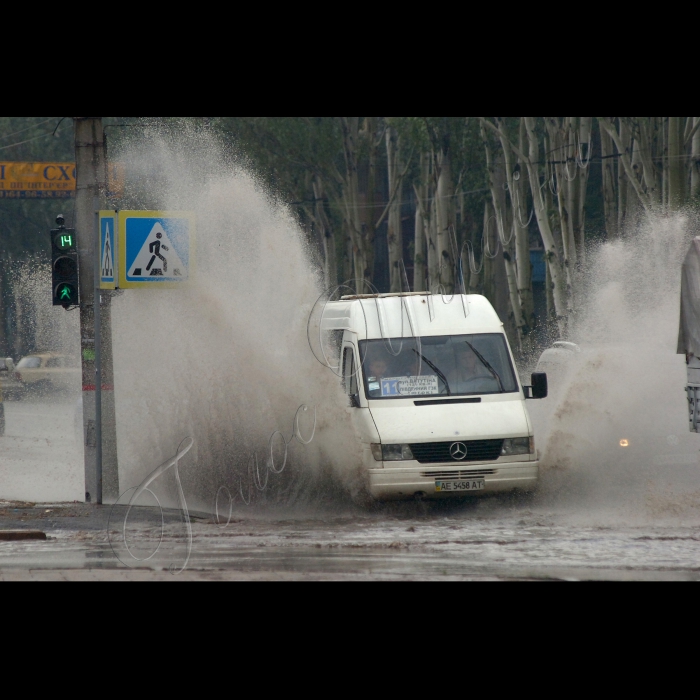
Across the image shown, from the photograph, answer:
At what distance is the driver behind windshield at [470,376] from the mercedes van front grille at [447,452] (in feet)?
2.88

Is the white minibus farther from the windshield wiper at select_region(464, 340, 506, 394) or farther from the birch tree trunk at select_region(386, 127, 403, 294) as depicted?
the birch tree trunk at select_region(386, 127, 403, 294)

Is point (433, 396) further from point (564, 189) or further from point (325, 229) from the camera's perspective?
point (325, 229)

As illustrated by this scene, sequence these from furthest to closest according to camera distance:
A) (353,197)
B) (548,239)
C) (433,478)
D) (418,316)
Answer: (353,197) → (548,239) → (418,316) → (433,478)

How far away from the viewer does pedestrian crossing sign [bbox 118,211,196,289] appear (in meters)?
12.0

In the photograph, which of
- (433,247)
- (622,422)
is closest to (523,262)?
(433,247)

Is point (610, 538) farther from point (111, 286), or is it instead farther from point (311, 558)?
point (111, 286)

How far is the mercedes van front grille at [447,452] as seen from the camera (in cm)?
1093

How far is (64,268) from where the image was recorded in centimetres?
1233

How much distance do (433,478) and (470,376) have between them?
146cm

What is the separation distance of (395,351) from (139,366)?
139 inches

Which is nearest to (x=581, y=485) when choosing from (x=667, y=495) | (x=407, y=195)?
(x=667, y=495)

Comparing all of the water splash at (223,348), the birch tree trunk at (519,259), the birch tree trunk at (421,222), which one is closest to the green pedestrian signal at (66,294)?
the water splash at (223,348)

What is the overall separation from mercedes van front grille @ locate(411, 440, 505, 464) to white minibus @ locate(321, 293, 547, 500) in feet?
0.03
